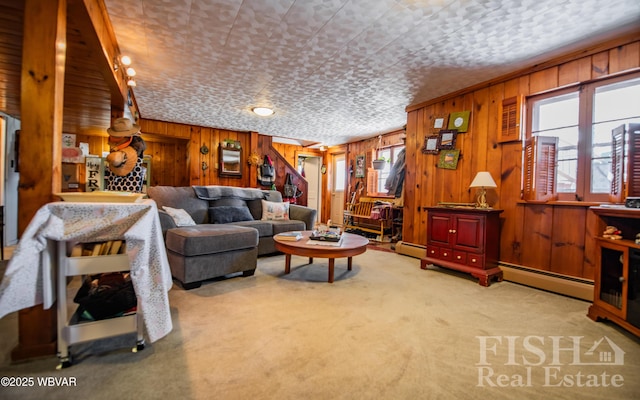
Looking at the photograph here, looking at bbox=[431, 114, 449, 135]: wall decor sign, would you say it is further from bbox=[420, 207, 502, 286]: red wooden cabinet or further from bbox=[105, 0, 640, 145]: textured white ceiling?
bbox=[420, 207, 502, 286]: red wooden cabinet

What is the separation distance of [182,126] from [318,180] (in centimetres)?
410

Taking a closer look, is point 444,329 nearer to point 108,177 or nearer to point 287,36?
point 287,36

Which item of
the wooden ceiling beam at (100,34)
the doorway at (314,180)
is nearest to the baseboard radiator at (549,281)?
the wooden ceiling beam at (100,34)

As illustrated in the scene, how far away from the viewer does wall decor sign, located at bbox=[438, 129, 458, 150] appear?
3.66 metres

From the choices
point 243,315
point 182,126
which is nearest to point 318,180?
point 182,126

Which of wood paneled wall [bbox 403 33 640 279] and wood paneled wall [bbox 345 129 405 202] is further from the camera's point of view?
wood paneled wall [bbox 345 129 405 202]

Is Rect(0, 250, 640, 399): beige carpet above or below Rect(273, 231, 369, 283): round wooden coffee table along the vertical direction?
below

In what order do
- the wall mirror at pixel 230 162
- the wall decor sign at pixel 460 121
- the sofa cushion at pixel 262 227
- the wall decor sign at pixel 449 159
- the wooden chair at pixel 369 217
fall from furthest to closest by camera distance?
the wall mirror at pixel 230 162
the wooden chair at pixel 369 217
the sofa cushion at pixel 262 227
the wall decor sign at pixel 449 159
the wall decor sign at pixel 460 121

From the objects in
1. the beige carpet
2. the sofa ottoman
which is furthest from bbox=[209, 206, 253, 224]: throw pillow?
the beige carpet

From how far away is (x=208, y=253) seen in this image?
262cm

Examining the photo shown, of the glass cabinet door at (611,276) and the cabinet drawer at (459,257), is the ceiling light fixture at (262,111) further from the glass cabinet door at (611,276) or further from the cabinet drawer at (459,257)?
the glass cabinet door at (611,276)

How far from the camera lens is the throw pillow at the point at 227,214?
12.7ft

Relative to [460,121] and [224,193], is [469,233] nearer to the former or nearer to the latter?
[460,121]

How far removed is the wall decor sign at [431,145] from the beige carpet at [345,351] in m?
2.07
